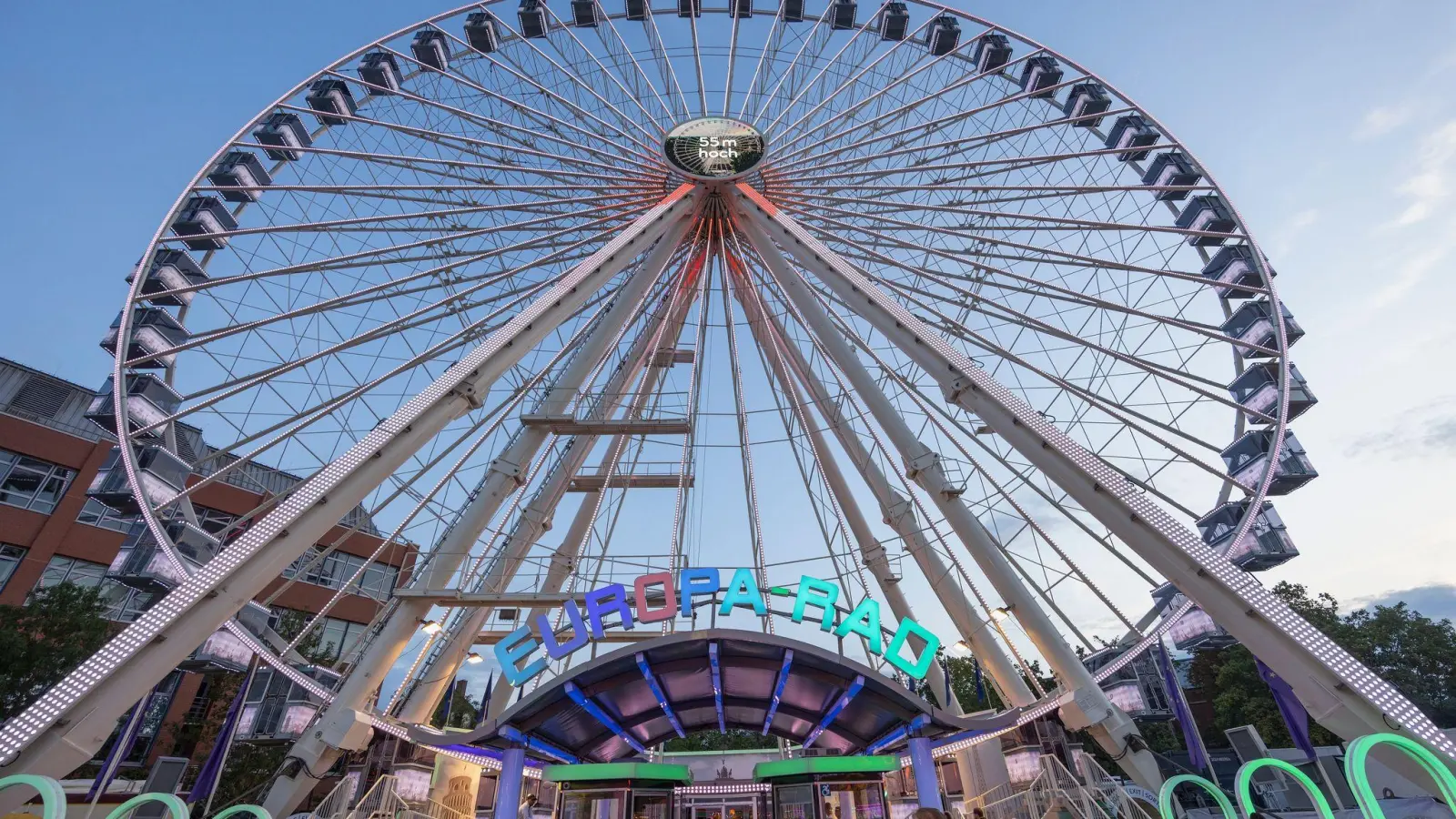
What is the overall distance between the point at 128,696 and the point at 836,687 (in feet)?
45.3

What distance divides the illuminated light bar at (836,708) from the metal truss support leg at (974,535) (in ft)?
13.9

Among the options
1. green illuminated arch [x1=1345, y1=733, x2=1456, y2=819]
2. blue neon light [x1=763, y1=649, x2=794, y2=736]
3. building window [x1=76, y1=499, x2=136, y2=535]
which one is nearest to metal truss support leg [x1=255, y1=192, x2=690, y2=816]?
blue neon light [x1=763, y1=649, x2=794, y2=736]

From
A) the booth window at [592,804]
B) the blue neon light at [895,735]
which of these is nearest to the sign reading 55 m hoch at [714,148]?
the blue neon light at [895,735]

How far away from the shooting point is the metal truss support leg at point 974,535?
A: 1708 cm

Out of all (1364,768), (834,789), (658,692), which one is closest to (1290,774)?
(1364,768)

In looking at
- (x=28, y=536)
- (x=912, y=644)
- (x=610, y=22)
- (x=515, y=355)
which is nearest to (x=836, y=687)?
(x=912, y=644)

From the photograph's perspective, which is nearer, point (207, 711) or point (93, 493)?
point (93, 493)

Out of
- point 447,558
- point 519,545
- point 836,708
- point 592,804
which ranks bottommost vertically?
point 592,804

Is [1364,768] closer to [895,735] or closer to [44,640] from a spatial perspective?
[895,735]

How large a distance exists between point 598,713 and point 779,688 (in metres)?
4.82

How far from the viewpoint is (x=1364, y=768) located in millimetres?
8352

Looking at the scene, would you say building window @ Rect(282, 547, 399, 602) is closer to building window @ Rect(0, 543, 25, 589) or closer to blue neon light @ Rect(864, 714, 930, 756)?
building window @ Rect(0, 543, 25, 589)

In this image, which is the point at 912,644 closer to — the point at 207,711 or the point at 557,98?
the point at 557,98

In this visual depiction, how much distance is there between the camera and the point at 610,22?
25.2m
